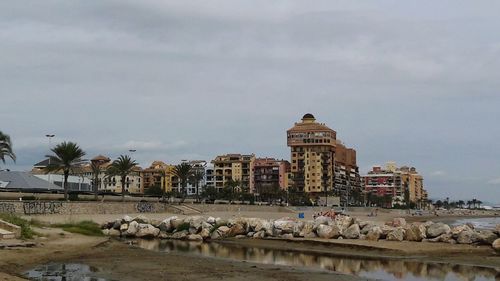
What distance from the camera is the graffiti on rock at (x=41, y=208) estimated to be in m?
45.5

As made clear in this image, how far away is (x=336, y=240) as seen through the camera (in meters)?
35.8

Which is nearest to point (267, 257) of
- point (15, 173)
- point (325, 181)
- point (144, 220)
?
point (144, 220)

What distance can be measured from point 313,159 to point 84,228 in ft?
475

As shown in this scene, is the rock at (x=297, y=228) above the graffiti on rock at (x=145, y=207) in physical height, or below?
below

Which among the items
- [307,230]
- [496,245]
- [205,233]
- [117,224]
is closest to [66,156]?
[117,224]

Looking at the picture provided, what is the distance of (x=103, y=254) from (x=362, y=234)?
60.3 ft

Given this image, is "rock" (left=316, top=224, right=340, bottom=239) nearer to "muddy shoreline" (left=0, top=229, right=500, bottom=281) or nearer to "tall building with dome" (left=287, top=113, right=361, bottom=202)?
"muddy shoreline" (left=0, top=229, right=500, bottom=281)

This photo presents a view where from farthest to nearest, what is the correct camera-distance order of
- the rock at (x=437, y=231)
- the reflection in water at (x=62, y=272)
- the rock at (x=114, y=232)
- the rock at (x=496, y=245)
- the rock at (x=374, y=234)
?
the rock at (x=114, y=232) → the rock at (x=374, y=234) → the rock at (x=437, y=231) → the rock at (x=496, y=245) → the reflection in water at (x=62, y=272)

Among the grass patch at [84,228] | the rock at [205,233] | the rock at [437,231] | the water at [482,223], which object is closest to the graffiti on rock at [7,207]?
the grass patch at [84,228]

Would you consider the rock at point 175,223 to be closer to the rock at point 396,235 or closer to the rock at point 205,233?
the rock at point 205,233

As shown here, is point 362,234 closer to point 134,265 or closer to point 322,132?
point 134,265

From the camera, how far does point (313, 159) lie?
181m

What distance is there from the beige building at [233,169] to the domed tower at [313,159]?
1415 centimetres

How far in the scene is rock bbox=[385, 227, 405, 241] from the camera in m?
35.4
